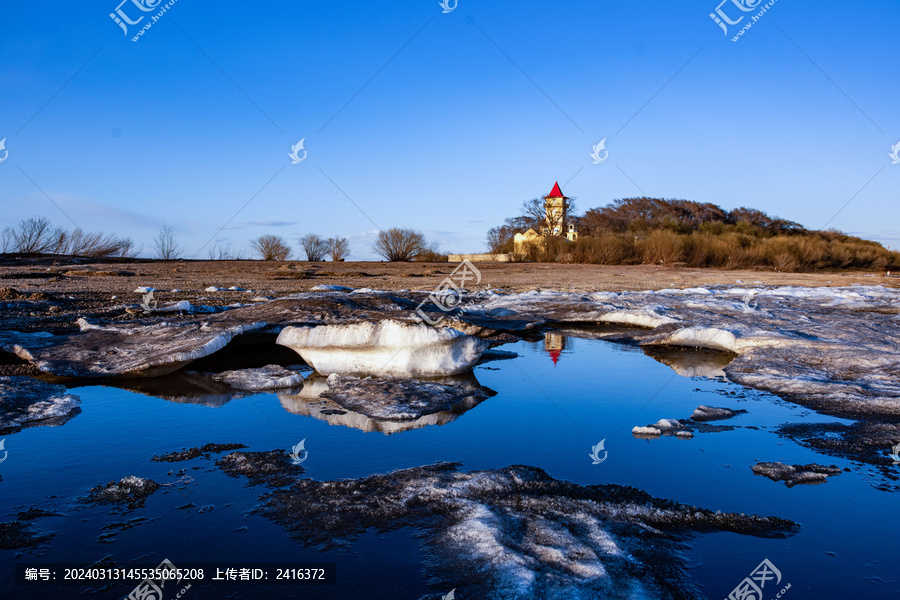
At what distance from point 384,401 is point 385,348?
2.73 feet

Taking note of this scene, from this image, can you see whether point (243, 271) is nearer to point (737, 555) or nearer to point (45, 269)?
point (45, 269)

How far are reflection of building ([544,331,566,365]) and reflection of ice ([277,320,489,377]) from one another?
147 centimetres

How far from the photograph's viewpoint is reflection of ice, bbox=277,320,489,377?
4.89m

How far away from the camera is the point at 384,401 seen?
13.6 ft

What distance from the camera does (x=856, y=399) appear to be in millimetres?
4309

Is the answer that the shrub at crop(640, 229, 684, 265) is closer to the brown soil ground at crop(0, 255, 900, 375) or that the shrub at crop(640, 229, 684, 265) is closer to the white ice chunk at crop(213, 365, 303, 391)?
the brown soil ground at crop(0, 255, 900, 375)

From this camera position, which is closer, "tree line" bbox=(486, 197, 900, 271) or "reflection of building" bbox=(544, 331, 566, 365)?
"reflection of building" bbox=(544, 331, 566, 365)

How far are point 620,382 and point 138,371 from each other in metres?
3.98

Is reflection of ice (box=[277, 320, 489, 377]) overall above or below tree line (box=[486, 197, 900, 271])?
below

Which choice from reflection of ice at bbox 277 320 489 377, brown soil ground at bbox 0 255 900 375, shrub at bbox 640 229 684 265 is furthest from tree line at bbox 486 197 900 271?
reflection of ice at bbox 277 320 489 377

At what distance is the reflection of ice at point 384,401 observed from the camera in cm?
388

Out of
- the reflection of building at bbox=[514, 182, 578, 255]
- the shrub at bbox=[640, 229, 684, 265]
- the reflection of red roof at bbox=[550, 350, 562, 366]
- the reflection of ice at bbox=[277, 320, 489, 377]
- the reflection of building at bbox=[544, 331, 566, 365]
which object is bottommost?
the reflection of red roof at bbox=[550, 350, 562, 366]

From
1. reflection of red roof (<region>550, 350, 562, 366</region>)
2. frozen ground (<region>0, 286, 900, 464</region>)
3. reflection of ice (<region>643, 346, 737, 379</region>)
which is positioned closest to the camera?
frozen ground (<region>0, 286, 900, 464</region>)

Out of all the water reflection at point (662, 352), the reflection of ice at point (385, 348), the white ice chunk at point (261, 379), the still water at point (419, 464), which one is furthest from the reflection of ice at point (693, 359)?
the white ice chunk at point (261, 379)
